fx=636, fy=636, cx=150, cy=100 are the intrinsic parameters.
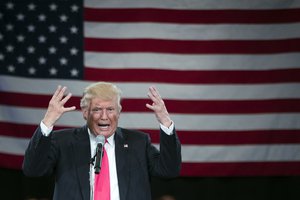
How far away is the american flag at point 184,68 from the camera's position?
534 cm

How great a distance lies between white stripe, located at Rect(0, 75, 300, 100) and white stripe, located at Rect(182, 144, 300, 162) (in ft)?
1.36

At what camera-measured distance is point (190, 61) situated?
5.40m

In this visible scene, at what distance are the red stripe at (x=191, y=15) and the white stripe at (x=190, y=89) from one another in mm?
552

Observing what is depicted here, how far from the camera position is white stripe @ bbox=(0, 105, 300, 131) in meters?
5.32

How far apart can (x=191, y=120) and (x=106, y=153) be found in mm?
2551

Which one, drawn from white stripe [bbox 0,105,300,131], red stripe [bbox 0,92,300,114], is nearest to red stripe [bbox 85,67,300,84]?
red stripe [bbox 0,92,300,114]

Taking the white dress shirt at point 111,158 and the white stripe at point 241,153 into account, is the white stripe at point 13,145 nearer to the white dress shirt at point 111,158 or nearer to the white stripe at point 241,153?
the white stripe at point 241,153

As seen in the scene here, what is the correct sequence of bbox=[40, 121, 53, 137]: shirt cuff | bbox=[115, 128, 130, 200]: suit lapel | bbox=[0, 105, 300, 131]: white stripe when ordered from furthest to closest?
bbox=[0, 105, 300, 131]: white stripe → bbox=[115, 128, 130, 200]: suit lapel → bbox=[40, 121, 53, 137]: shirt cuff

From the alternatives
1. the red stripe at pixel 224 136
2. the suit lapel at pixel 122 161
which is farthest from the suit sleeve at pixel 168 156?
the red stripe at pixel 224 136

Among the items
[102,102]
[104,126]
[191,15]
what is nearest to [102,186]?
[104,126]

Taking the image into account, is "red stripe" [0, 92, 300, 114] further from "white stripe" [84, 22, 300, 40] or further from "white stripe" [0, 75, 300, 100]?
"white stripe" [84, 22, 300, 40]

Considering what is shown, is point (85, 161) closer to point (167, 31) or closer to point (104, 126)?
point (104, 126)

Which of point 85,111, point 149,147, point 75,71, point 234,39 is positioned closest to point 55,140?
point 85,111

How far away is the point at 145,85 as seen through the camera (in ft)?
17.6
